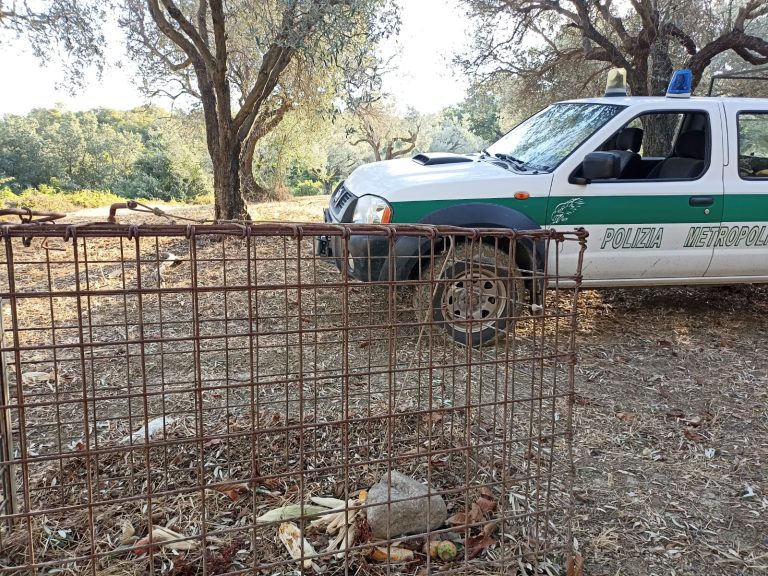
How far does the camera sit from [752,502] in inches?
115

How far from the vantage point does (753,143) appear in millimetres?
5398

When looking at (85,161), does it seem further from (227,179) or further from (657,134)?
(657,134)

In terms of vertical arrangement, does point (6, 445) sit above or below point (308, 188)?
below

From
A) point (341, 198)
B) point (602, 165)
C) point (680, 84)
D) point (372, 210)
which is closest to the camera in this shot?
point (602, 165)

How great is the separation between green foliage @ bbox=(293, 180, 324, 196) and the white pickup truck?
28589mm

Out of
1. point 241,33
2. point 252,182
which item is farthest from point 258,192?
point 241,33

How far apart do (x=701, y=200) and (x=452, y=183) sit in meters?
2.12

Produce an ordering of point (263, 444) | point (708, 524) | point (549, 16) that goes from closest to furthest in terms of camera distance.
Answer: point (708, 524) → point (263, 444) → point (549, 16)

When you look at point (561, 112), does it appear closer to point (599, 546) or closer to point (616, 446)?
point (616, 446)

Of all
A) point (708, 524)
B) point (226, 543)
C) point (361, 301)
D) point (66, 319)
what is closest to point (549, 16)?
point (361, 301)

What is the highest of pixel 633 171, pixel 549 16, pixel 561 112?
pixel 549 16

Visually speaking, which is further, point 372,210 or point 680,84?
point 680,84

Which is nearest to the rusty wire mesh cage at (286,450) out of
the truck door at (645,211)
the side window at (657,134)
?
the truck door at (645,211)

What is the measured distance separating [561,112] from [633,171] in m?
0.87
